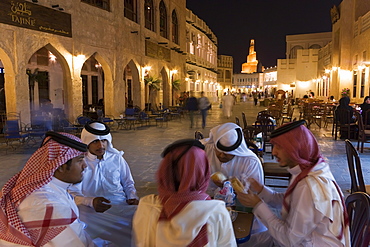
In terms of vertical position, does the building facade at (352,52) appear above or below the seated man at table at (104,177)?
above

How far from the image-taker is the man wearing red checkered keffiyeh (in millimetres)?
1534

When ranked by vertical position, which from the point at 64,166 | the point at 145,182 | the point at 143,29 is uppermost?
the point at 143,29

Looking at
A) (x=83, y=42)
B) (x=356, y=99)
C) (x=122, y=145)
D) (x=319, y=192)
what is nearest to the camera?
(x=319, y=192)

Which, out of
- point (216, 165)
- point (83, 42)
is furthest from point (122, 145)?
point (216, 165)

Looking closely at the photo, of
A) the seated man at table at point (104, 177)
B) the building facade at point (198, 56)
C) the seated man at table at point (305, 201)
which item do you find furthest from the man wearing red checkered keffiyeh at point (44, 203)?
the building facade at point (198, 56)

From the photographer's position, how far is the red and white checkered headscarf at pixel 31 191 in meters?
1.53

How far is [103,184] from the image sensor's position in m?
3.01

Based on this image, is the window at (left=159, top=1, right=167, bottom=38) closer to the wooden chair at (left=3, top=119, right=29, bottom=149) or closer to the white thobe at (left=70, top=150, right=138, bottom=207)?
the wooden chair at (left=3, top=119, right=29, bottom=149)

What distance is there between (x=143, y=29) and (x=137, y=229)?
15844 millimetres

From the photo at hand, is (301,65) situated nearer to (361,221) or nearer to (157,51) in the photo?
(157,51)

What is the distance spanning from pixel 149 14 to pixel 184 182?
58.2 feet

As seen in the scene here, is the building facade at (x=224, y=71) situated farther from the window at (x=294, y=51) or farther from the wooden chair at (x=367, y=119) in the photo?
the wooden chair at (x=367, y=119)

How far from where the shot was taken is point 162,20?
19.5 meters

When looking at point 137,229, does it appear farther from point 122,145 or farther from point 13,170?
point 122,145
